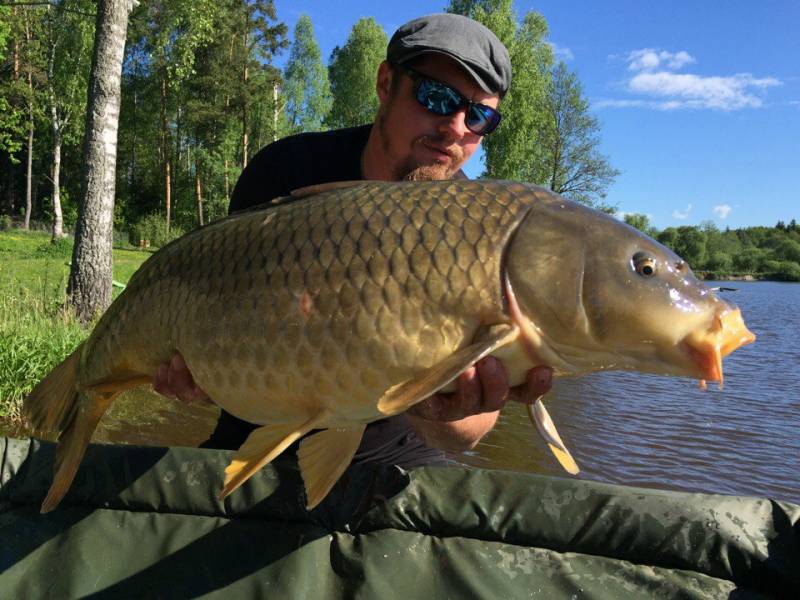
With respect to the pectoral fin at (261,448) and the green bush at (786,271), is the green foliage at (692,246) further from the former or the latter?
the pectoral fin at (261,448)

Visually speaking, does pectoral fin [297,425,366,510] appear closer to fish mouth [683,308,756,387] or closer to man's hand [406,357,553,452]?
man's hand [406,357,553,452]

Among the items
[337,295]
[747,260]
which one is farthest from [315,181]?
[747,260]

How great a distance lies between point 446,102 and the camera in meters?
2.00

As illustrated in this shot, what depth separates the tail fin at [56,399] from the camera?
1.69 metres

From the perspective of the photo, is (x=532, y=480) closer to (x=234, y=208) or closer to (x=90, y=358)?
(x=90, y=358)

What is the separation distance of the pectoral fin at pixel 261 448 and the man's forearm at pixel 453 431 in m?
0.59

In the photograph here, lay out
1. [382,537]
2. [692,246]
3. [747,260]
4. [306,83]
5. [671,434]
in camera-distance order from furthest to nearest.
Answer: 1. [747,260]
2. [692,246]
3. [306,83]
4. [671,434]
5. [382,537]

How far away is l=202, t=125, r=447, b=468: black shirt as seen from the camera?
1974 millimetres

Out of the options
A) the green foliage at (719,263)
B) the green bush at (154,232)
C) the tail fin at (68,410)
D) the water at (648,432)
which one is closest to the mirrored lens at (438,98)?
the tail fin at (68,410)

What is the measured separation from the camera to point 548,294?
3.91 ft

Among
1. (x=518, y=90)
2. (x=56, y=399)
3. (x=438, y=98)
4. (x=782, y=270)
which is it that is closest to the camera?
(x=56, y=399)

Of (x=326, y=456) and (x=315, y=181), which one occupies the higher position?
(x=315, y=181)

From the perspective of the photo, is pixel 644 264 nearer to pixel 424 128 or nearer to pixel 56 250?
pixel 424 128

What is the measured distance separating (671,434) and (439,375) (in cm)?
496
